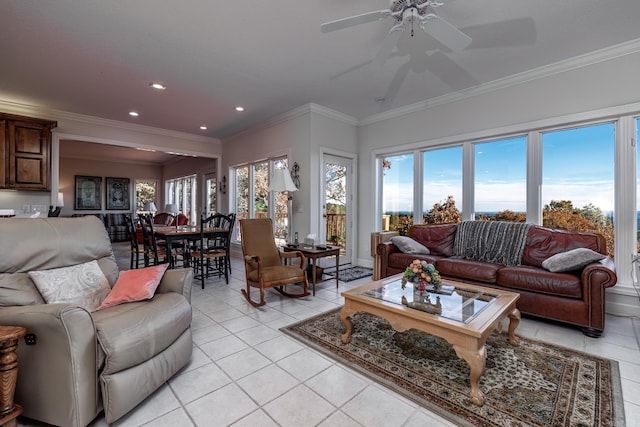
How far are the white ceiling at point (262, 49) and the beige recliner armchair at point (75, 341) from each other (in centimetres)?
197

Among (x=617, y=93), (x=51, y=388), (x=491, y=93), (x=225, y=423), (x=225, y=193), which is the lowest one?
(x=225, y=423)

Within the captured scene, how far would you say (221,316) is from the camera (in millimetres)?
3043

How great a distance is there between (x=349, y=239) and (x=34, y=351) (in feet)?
14.9

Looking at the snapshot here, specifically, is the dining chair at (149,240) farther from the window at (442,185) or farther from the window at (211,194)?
the window at (442,185)

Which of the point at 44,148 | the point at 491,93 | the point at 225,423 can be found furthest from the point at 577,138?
the point at 44,148

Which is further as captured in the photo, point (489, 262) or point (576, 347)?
point (489, 262)

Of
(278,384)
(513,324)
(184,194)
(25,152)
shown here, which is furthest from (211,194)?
(513,324)

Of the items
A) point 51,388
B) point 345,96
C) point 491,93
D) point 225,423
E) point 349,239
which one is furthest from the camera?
point 349,239

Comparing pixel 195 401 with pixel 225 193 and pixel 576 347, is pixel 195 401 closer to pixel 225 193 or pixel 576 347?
pixel 576 347

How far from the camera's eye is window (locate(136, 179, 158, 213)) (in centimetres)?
1019

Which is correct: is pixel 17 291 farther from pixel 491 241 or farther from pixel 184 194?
pixel 184 194

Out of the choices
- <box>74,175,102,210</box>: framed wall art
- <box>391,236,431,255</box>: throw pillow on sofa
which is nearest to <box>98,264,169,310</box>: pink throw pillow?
<box>391,236,431,255</box>: throw pillow on sofa

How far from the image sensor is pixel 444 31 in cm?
215

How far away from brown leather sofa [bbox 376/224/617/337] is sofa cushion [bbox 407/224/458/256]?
0.03 metres
